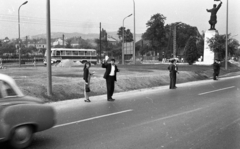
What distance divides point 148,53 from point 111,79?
94.3 metres

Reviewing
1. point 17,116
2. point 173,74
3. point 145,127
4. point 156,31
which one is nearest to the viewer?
point 17,116

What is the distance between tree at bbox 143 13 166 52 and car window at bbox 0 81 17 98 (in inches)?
3594

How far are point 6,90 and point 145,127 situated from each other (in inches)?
130

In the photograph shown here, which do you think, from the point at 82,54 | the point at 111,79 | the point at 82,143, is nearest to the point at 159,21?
the point at 82,54

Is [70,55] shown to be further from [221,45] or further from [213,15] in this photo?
[221,45]

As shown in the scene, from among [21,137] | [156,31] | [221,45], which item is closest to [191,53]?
[221,45]

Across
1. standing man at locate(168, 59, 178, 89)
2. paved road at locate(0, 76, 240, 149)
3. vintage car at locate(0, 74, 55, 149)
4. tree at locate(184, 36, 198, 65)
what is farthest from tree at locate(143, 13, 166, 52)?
vintage car at locate(0, 74, 55, 149)

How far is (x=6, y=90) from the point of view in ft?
17.1

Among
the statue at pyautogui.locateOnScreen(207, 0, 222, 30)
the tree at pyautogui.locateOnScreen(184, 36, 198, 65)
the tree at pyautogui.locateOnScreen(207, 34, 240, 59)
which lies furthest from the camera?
the tree at pyautogui.locateOnScreen(184, 36, 198, 65)

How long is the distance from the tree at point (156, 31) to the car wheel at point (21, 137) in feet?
300

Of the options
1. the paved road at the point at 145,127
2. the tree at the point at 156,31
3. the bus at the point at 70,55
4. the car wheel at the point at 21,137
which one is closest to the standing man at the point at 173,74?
the paved road at the point at 145,127

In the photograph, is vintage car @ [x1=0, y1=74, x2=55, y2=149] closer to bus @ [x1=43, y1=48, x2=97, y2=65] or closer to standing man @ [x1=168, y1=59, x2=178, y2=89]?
standing man @ [x1=168, y1=59, x2=178, y2=89]

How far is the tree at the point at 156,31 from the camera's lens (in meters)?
94.6

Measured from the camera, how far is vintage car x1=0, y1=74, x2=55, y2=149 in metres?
4.95
